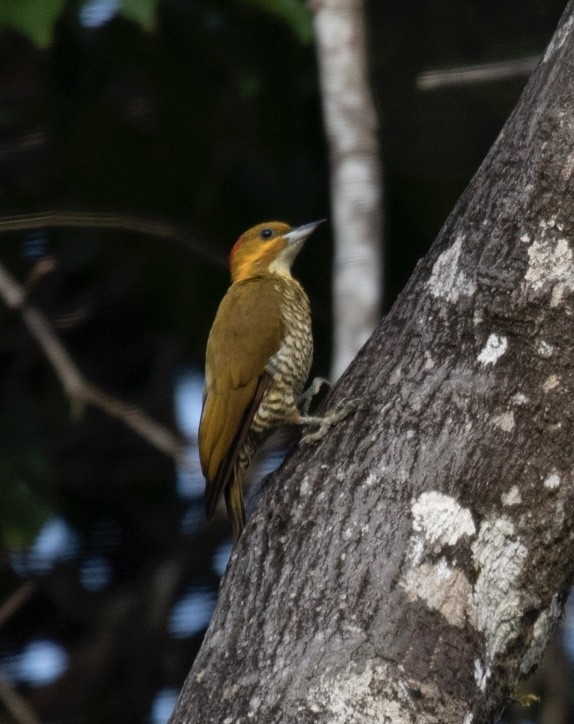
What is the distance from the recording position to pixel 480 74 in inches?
176

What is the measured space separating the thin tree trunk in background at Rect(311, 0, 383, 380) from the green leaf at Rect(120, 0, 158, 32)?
0.47 m

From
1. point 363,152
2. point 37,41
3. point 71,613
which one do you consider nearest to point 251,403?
point 363,152

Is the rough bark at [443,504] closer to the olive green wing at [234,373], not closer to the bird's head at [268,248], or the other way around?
the olive green wing at [234,373]

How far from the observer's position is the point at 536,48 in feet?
16.5

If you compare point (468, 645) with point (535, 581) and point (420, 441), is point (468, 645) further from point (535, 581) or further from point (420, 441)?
point (420, 441)

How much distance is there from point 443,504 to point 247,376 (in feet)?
4.93

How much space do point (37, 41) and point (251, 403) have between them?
43.3 inches

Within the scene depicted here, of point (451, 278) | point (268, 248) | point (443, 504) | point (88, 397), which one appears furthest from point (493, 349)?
point (268, 248)

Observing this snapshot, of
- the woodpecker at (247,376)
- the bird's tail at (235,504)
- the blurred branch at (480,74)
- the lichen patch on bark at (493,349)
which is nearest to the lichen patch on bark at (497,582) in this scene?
the lichen patch on bark at (493,349)

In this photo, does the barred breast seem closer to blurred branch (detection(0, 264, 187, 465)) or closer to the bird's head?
blurred branch (detection(0, 264, 187, 465))

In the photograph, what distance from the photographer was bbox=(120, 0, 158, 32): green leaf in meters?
3.77

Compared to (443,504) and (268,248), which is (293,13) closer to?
(268,248)

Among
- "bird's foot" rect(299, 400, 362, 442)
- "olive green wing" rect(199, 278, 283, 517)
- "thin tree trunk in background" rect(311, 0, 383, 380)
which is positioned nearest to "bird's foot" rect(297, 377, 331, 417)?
"olive green wing" rect(199, 278, 283, 517)

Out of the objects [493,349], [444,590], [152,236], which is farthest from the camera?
[152,236]
